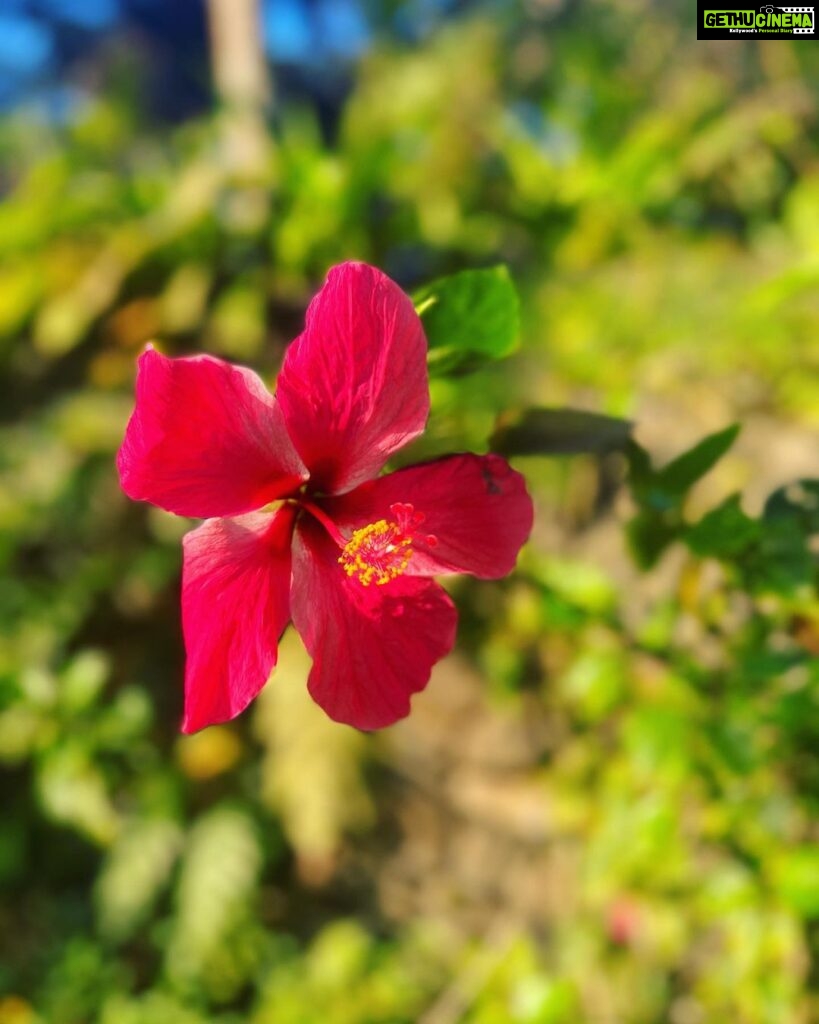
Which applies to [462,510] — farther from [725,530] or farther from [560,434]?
[725,530]

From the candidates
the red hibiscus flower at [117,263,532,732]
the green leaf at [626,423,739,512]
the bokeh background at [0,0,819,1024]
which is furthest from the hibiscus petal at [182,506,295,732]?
the green leaf at [626,423,739,512]

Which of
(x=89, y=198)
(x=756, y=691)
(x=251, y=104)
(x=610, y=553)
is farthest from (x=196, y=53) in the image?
(x=756, y=691)

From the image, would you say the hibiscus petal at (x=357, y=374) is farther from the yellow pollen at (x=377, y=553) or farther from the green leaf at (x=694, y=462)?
the green leaf at (x=694, y=462)

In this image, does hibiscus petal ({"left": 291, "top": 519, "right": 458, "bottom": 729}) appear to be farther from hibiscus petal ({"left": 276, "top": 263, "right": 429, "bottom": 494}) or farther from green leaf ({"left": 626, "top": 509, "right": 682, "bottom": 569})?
green leaf ({"left": 626, "top": 509, "right": 682, "bottom": 569})

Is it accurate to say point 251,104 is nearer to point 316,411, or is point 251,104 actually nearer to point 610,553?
point 610,553

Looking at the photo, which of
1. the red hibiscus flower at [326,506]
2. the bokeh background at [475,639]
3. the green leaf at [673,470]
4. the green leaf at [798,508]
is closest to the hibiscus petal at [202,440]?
the red hibiscus flower at [326,506]

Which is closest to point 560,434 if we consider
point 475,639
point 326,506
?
point 326,506
